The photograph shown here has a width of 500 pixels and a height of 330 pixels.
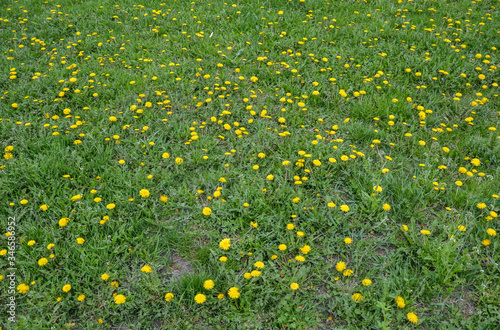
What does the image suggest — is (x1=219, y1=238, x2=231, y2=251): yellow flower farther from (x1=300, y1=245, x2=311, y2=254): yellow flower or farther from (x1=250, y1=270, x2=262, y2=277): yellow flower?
(x1=300, y1=245, x2=311, y2=254): yellow flower

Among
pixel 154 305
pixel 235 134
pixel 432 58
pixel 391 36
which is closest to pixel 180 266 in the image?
pixel 154 305

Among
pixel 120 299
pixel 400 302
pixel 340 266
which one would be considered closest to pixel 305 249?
pixel 340 266

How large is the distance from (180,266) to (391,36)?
4.73 meters

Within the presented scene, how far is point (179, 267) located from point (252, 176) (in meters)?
1.04

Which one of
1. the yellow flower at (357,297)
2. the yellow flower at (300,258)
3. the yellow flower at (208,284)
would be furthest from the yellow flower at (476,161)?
the yellow flower at (208,284)

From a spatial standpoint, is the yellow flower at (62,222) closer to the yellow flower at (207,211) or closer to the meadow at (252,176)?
the meadow at (252,176)

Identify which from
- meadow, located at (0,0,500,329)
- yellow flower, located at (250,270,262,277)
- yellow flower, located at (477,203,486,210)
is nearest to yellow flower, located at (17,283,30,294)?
meadow, located at (0,0,500,329)

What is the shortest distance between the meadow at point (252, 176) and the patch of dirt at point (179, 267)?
0.02 meters

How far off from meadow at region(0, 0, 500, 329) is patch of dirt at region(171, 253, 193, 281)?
0.07 feet

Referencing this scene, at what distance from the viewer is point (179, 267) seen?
2633 millimetres

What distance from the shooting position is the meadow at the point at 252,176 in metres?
2.39

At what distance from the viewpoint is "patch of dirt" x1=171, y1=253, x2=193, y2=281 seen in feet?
8.48

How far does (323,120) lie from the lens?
404cm

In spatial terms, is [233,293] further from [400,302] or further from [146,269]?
[400,302]
